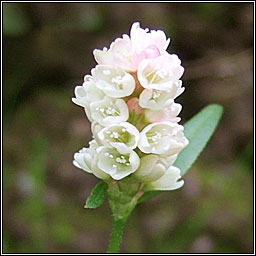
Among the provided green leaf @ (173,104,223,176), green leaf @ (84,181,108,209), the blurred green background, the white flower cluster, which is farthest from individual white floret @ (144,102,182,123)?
the blurred green background

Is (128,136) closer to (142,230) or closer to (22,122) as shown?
(142,230)

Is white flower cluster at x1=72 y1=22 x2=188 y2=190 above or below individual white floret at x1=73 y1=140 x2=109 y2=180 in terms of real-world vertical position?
above

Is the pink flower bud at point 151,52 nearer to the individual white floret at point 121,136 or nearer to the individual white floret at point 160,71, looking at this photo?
the individual white floret at point 160,71

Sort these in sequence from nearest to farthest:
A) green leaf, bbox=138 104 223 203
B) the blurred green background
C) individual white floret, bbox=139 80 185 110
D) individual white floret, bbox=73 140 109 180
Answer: individual white floret, bbox=139 80 185 110
individual white floret, bbox=73 140 109 180
green leaf, bbox=138 104 223 203
the blurred green background

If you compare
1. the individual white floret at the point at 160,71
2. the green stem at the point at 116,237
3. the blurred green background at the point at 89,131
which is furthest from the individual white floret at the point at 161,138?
the blurred green background at the point at 89,131

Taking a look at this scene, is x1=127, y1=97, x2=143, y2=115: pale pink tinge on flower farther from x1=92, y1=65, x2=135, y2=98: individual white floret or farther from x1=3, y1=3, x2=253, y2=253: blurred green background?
x1=3, y1=3, x2=253, y2=253: blurred green background

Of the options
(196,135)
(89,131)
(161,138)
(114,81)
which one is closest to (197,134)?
(196,135)

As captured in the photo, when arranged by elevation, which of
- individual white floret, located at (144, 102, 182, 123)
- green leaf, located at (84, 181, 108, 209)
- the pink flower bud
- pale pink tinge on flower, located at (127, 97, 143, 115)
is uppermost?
the pink flower bud

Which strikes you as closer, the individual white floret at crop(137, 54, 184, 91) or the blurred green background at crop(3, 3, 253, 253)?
the individual white floret at crop(137, 54, 184, 91)

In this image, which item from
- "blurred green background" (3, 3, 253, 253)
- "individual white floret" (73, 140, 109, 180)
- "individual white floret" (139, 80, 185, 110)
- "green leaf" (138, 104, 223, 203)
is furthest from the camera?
"blurred green background" (3, 3, 253, 253)
